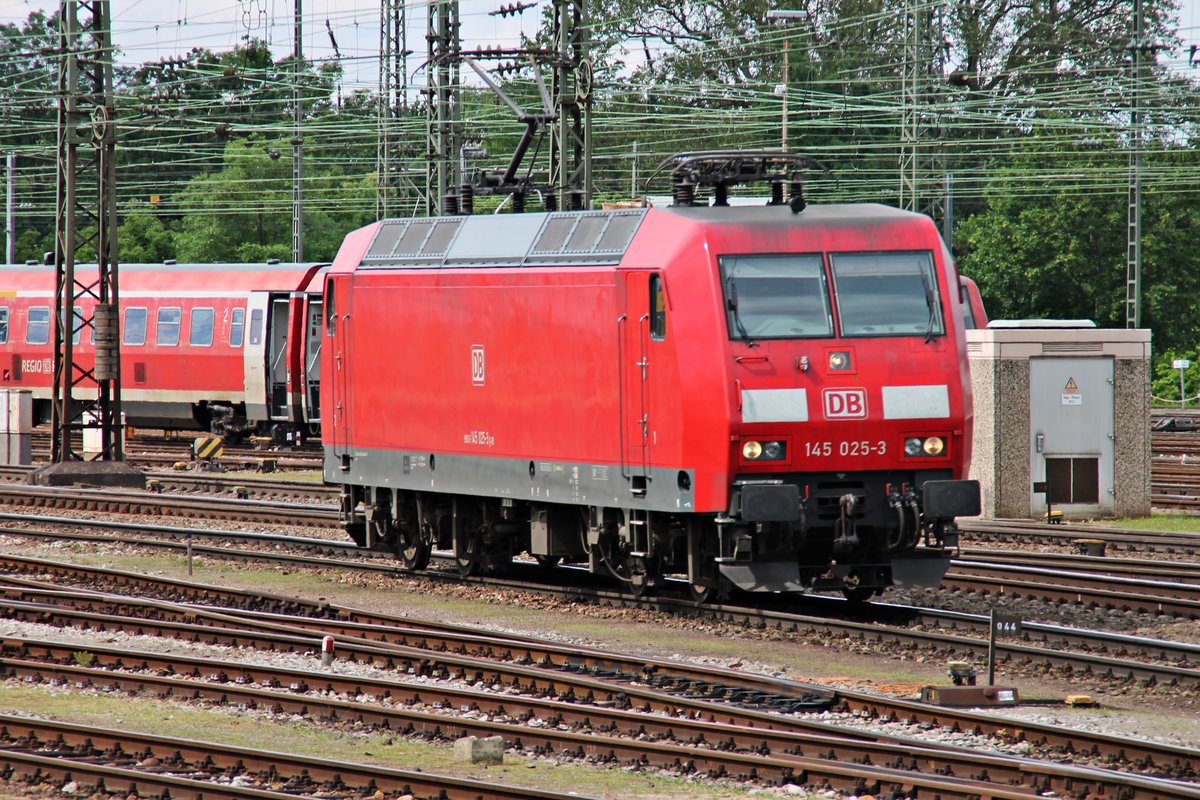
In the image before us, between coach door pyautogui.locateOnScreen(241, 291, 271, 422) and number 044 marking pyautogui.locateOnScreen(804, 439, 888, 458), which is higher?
coach door pyautogui.locateOnScreen(241, 291, 271, 422)

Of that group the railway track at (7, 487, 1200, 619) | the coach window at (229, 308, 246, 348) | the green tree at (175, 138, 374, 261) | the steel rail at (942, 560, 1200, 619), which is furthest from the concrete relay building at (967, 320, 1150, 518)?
the green tree at (175, 138, 374, 261)

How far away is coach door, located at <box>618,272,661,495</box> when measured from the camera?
1576cm

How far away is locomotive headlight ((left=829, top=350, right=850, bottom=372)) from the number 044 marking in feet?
2.01

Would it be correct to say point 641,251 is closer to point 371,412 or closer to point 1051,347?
point 371,412

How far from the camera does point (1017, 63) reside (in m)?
63.7

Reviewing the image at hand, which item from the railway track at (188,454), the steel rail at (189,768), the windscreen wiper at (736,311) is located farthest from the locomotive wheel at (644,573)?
the railway track at (188,454)

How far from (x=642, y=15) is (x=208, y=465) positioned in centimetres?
3832

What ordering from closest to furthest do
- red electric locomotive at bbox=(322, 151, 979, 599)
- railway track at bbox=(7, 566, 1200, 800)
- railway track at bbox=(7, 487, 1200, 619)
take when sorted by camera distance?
railway track at bbox=(7, 566, 1200, 800), red electric locomotive at bbox=(322, 151, 979, 599), railway track at bbox=(7, 487, 1200, 619)

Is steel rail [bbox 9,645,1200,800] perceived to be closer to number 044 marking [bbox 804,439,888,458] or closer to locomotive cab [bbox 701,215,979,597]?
locomotive cab [bbox 701,215,979,597]

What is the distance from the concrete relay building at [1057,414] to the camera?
23.6 metres

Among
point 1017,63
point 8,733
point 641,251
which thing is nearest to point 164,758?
point 8,733

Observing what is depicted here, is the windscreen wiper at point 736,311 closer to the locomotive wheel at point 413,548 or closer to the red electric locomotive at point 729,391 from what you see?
the red electric locomotive at point 729,391

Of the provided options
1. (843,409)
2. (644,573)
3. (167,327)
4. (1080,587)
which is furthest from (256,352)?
(843,409)

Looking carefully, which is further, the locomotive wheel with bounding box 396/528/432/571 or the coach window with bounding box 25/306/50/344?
the coach window with bounding box 25/306/50/344
